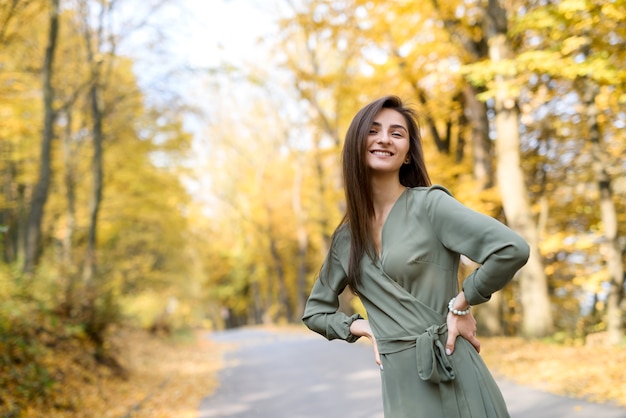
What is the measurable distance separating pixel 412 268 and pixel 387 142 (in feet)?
1.55

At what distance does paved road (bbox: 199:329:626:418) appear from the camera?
24.5 ft

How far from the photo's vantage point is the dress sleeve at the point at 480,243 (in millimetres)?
2018

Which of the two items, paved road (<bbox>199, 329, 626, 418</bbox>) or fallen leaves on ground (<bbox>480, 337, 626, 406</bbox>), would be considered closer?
paved road (<bbox>199, 329, 626, 418</bbox>)

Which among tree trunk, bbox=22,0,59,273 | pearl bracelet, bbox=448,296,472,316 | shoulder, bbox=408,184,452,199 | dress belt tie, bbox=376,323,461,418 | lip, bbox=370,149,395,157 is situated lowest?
dress belt tie, bbox=376,323,461,418

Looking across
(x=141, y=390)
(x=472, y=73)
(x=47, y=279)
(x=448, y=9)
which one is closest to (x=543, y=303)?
(x=472, y=73)

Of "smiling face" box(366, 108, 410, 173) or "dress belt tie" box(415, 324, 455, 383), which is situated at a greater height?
"smiling face" box(366, 108, 410, 173)

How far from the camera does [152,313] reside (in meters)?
23.6

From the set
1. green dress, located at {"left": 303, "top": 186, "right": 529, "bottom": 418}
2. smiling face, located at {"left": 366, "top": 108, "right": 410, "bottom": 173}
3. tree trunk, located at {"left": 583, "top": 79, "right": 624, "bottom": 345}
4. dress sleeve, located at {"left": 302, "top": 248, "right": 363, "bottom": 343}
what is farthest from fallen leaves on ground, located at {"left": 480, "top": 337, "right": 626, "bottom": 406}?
smiling face, located at {"left": 366, "top": 108, "right": 410, "bottom": 173}

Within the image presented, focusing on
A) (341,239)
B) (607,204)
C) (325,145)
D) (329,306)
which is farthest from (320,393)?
(325,145)

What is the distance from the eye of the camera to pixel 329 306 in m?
2.65

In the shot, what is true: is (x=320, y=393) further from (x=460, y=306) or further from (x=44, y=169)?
(x=460, y=306)

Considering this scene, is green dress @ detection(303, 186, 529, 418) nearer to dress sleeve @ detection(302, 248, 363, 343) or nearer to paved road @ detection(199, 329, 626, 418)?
dress sleeve @ detection(302, 248, 363, 343)

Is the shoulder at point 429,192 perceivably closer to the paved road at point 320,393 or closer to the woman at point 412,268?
the woman at point 412,268

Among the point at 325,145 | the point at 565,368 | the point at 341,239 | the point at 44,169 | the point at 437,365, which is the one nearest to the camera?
the point at 437,365
